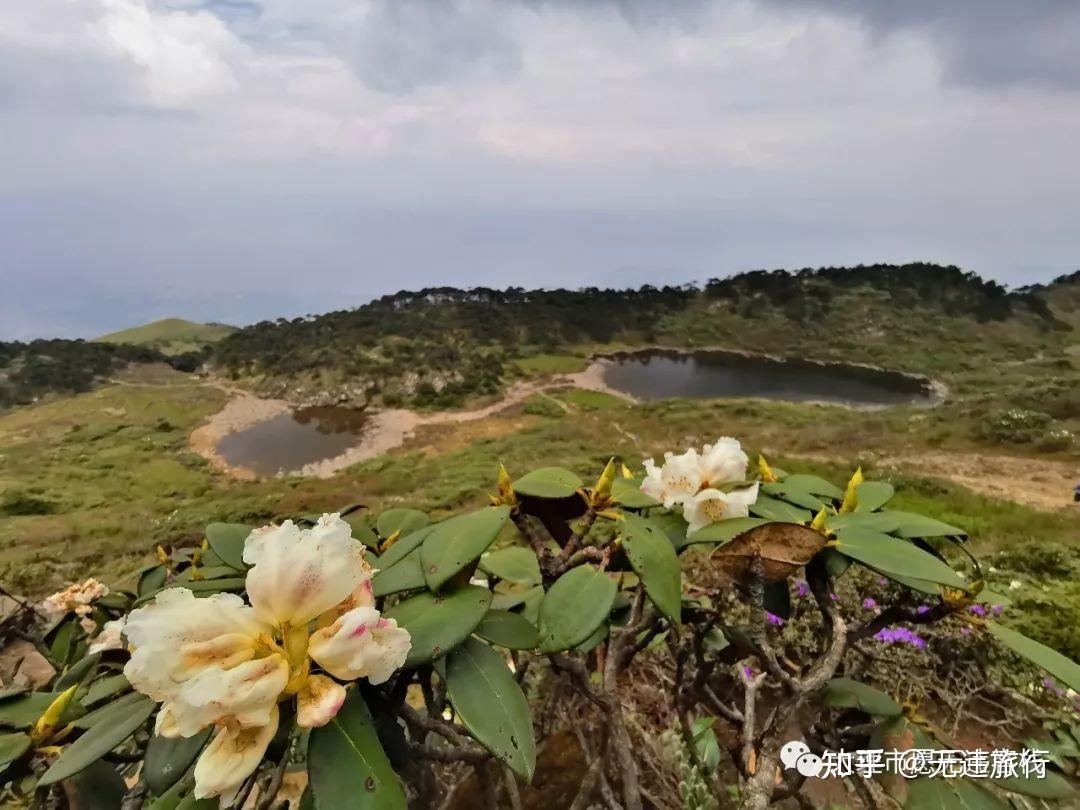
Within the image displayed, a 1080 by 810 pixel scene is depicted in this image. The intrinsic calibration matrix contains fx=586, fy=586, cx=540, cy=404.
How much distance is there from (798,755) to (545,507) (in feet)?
2.69

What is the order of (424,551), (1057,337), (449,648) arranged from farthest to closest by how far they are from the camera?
(1057,337) < (424,551) < (449,648)

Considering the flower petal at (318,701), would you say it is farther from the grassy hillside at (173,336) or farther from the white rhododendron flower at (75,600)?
the grassy hillside at (173,336)

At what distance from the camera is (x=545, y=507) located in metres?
1.35

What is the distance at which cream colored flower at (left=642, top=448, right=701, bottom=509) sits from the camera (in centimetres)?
144

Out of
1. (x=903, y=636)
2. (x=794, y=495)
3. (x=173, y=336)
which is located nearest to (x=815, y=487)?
(x=794, y=495)

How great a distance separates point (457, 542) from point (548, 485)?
27cm

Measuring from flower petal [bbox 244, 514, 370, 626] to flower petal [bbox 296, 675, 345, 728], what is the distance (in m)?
0.09

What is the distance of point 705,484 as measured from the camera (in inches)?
57.3

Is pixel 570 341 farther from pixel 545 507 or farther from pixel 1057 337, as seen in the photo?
pixel 545 507

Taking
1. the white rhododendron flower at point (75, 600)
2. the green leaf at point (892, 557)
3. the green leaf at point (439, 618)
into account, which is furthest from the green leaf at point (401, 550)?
the white rhododendron flower at point (75, 600)

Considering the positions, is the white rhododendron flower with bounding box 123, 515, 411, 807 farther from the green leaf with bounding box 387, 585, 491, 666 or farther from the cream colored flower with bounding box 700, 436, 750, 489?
the cream colored flower with bounding box 700, 436, 750, 489

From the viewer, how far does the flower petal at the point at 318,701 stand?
2.46 ft

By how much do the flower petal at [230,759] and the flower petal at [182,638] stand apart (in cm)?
9

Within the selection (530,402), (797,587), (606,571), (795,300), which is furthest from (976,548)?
(795,300)
